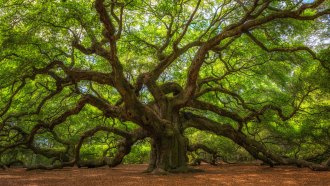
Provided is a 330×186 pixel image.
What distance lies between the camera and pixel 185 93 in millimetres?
12438

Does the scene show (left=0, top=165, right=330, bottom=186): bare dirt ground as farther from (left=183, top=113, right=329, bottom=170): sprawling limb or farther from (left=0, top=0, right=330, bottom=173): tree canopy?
(left=183, top=113, right=329, bottom=170): sprawling limb

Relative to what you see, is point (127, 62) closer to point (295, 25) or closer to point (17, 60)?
point (17, 60)

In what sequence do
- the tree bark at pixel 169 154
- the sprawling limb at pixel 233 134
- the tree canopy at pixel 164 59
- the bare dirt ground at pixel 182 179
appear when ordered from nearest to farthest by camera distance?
the bare dirt ground at pixel 182 179
the tree canopy at pixel 164 59
the tree bark at pixel 169 154
the sprawling limb at pixel 233 134

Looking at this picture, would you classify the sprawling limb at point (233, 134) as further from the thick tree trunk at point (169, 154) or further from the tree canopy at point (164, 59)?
the thick tree trunk at point (169, 154)

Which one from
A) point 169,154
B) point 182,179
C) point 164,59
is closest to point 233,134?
point 169,154

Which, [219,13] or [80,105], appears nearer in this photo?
[80,105]

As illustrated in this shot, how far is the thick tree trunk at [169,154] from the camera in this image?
39.1ft

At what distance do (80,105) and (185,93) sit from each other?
3.99 metres

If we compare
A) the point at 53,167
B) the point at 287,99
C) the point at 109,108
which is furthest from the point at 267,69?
the point at 53,167

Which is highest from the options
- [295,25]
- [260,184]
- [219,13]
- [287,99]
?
[219,13]

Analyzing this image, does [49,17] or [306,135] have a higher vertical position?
[49,17]

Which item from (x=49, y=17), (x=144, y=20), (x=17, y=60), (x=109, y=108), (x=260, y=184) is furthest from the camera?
(x=144, y=20)

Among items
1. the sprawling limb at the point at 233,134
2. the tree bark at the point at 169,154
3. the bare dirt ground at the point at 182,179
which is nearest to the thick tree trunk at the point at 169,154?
the tree bark at the point at 169,154

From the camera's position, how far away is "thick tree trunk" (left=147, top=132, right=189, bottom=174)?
39.1ft
